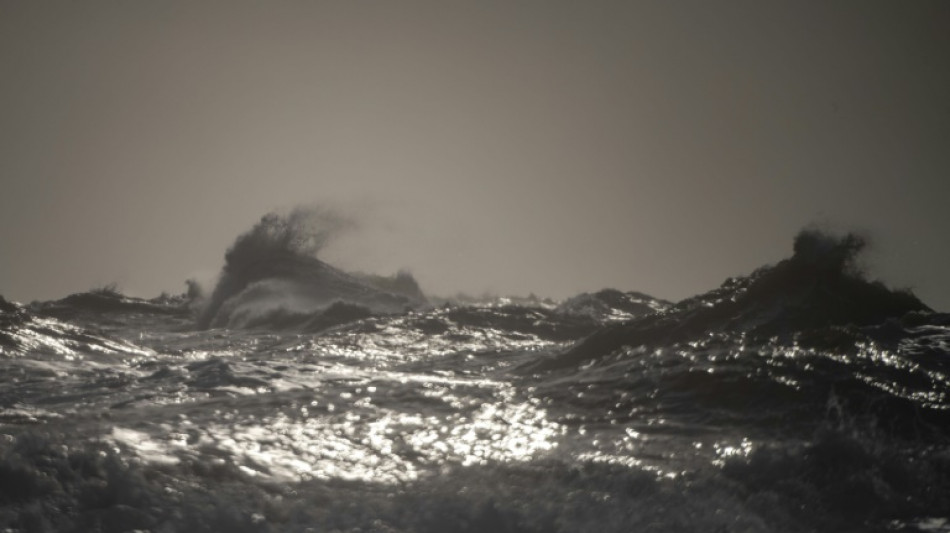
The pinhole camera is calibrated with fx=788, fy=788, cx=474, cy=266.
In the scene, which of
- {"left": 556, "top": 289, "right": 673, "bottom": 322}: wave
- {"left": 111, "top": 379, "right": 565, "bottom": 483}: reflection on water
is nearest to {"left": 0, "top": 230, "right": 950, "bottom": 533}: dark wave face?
{"left": 111, "top": 379, "right": 565, "bottom": 483}: reflection on water

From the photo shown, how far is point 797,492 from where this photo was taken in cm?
562

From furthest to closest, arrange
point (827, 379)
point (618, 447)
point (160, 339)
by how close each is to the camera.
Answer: point (160, 339), point (827, 379), point (618, 447)

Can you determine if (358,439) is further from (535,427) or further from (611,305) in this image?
(611,305)

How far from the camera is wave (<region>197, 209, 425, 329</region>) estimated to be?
872 inches

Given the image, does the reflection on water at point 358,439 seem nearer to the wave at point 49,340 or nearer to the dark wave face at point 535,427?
the dark wave face at point 535,427

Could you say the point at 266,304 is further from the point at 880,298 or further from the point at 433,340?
the point at 880,298

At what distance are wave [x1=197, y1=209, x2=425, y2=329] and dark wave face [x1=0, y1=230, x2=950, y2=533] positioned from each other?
9245mm

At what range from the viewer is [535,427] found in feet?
24.4

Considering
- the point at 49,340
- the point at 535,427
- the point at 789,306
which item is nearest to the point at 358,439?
the point at 535,427

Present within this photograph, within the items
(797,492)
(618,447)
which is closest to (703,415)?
(618,447)

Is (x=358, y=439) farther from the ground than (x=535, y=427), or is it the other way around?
(x=535, y=427)

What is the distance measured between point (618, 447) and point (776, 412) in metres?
1.64

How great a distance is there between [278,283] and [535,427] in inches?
708

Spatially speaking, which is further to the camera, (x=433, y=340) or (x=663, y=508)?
(x=433, y=340)
